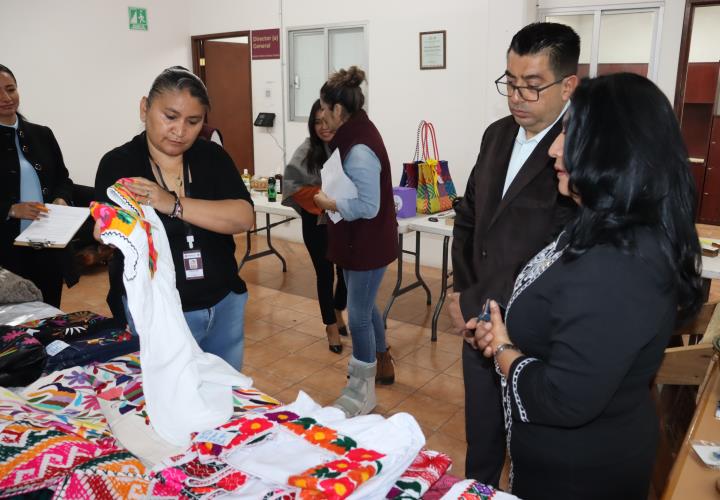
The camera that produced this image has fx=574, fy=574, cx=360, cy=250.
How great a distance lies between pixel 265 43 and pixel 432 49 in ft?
6.69

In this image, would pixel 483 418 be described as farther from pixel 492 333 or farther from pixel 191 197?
pixel 191 197

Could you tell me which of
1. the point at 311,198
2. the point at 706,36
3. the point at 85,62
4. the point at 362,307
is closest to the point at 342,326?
the point at 311,198

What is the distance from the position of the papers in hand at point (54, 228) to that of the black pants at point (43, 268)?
32cm

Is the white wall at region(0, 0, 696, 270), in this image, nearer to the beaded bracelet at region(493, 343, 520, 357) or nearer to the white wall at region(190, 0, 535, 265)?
the white wall at region(190, 0, 535, 265)

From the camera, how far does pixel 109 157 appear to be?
1.65 m

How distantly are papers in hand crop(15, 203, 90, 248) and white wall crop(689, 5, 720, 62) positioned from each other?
8.61 m

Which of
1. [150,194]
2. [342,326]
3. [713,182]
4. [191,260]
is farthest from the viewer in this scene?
[713,182]

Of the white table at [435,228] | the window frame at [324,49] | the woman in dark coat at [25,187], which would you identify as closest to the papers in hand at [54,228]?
the woman in dark coat at [25,187]

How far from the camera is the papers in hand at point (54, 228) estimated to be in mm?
2393

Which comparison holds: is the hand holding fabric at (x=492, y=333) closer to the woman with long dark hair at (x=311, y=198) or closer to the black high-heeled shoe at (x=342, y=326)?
the woman with long dark hair at (x=311, y=198)

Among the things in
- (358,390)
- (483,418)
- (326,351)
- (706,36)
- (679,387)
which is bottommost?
(326,351)

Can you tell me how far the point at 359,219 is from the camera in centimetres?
263

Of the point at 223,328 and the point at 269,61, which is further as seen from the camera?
the point at 269,61

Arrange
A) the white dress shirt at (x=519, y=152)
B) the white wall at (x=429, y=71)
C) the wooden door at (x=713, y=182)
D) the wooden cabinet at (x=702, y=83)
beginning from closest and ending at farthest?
the white dress shirt at (x=519, y=152) < the white wall at (x=429, y=71) < the wooden door at (x=713, y=182) < the wooden cabinet at (x=702, y=83)
